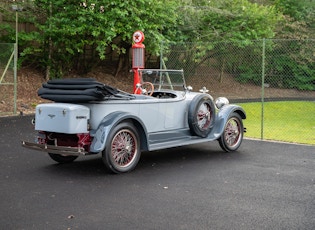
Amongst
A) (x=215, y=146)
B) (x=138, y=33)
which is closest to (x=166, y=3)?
(x=138, y=33)

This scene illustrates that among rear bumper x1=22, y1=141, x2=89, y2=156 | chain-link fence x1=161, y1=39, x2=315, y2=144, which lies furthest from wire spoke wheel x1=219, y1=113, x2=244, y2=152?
chain-link fence x1=161, y1=39, x2=315, y2=144

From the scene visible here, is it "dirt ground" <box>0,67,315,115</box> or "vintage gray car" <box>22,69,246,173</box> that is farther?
"dirt ground" <box>0,67,315,115</box>

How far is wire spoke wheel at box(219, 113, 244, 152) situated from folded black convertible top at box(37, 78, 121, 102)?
256cm

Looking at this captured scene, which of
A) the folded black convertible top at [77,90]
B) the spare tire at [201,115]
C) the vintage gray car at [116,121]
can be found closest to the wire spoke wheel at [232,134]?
the vintage gray car at [116,121]

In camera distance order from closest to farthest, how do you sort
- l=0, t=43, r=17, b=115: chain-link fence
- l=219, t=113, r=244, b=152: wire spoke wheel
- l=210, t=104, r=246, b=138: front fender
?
1. l=210, t=104, r=246, b=138: front fender
2. l=219, t=113, r=244, b=152: wire spoke wheel
3. l=0, t=43, r=17, b=115: chain-link fence

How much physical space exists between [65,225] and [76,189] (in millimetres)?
1391

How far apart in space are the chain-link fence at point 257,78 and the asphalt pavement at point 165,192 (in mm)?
6080

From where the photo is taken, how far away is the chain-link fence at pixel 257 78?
14711 millimetres

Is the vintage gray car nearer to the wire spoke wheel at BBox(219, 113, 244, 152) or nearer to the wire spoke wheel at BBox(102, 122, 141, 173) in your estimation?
the wire spoke wheel at BBox(102, 122, 141, 173)

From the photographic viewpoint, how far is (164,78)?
845cm

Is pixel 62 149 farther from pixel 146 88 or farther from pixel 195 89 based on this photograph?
pixel 195 89

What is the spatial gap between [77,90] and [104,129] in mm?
727

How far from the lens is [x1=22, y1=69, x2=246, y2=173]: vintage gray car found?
21.1ft

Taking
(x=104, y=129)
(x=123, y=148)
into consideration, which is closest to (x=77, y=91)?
(x=104, y=129)
